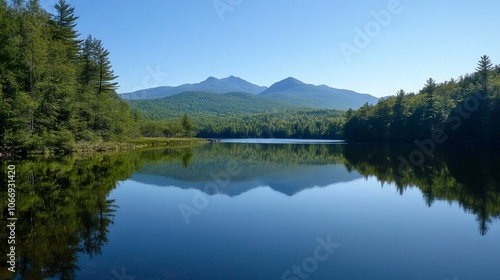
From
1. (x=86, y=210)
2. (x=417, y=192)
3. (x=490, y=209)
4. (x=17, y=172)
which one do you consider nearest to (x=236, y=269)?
(x=86, y=210)

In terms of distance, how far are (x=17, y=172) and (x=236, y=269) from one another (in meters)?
19.4

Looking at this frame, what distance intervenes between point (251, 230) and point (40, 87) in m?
33.6

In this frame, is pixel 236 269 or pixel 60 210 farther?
pixel 60 210

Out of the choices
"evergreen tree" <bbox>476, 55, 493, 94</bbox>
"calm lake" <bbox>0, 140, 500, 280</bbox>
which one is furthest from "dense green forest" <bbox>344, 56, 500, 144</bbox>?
"calm lake" <bbox>0, 140, 500, 280</bbox>

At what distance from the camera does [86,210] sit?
12.8 metres

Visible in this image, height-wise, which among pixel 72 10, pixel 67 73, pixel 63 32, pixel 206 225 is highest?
pixel 72 10

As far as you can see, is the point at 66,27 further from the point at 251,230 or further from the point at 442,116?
the point at 442,116

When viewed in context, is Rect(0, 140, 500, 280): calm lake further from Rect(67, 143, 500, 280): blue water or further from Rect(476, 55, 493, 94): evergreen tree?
Result: Rect(476, 55, 493, 94): evergreen tree

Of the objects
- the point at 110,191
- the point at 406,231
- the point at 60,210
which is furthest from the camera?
the point at 110,191

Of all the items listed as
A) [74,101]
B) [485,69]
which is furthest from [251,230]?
[485,69]

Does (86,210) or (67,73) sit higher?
(67,73)

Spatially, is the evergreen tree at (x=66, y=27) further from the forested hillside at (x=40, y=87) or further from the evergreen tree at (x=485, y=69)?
the evergreen tree at (x=485, y=69)

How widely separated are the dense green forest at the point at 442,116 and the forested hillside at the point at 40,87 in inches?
2622

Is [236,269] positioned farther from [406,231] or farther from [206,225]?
[406,231]
